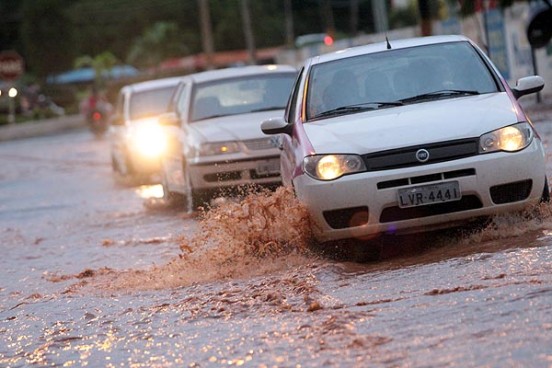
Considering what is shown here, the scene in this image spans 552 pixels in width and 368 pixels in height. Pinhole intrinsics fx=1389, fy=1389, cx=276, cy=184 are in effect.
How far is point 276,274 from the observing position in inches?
349

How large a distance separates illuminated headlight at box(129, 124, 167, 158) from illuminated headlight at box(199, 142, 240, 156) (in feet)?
18.7

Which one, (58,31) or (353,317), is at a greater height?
(353,317)

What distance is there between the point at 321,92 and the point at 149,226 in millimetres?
5059

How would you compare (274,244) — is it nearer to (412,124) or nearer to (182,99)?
(412,124)

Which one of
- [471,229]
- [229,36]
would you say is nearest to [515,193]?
[471,229]

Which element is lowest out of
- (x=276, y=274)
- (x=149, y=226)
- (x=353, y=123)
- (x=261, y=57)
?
(x=261, y=57)

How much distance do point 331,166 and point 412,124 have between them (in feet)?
1.93

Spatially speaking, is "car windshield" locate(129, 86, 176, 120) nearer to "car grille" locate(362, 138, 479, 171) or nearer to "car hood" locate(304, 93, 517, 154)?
"car hood" locate(304, 93, 517, 154)

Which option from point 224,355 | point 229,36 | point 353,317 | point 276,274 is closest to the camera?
point 224,355

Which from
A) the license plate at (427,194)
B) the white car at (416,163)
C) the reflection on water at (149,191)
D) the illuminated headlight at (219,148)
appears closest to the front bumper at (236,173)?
the illuminated headlight at (219,148)

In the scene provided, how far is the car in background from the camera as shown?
1984cm

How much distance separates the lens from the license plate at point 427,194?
8.44 m

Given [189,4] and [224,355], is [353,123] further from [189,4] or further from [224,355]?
[189,4]

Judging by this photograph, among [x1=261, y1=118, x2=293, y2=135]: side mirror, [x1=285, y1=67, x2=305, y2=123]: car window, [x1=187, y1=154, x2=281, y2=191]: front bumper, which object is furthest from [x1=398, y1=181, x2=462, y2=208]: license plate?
[x1=187, y1=154, x2=281, y2=191]: front bumper
